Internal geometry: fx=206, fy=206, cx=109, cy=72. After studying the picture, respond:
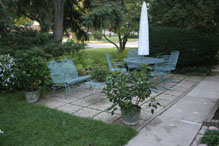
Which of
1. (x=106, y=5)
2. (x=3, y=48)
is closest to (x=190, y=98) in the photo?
(x=106, y=5)

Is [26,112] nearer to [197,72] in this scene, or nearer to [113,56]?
[113,56]

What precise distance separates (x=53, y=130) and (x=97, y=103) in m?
1.66

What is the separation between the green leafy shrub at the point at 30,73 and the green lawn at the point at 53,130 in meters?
0.76

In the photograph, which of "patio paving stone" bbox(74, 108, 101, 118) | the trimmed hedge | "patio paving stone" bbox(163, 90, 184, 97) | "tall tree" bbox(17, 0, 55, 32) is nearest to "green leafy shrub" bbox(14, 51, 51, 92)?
"patio paving stone" bbox(74, 108, 101, 118)

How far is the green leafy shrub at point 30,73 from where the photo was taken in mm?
4996

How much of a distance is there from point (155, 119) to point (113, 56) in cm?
582

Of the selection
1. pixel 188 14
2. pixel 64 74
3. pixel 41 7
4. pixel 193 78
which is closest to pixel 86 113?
pixel 64 74

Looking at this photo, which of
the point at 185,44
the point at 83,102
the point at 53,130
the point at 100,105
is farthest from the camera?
the point at 185,44

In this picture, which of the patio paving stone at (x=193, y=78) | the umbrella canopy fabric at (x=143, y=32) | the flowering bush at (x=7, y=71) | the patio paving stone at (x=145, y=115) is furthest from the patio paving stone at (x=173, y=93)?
the flowering bush at (x=7, y=71)

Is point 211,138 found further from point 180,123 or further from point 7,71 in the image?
point 7,71

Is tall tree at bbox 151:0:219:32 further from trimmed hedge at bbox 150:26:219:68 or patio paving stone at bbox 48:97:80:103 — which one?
patio paving stone at bbox 48:97:80:103

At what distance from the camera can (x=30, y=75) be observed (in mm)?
5039

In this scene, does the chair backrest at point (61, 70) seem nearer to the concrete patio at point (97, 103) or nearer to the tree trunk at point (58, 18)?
the concrete patio at point (97, 103)

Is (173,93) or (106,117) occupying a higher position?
(173,93)
